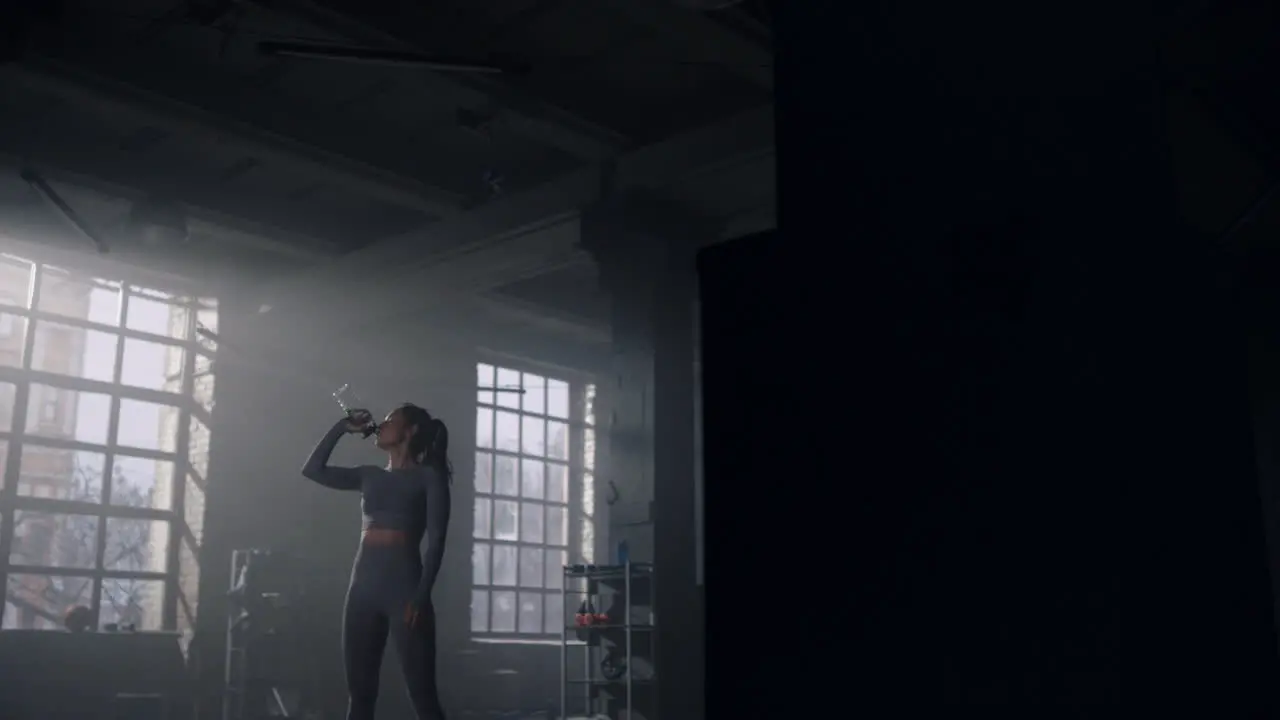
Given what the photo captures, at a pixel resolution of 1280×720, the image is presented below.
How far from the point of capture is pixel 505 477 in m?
13.0

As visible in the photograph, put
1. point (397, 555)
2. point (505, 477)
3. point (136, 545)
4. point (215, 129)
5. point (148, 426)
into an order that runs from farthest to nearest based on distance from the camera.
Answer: point (505, 477) → point (148, 426) → point (136, 545) → point (215, 129) → point (397, 555)

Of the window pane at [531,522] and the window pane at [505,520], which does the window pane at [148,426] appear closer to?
the window pane at [505,520]

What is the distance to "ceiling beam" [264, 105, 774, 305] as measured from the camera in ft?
24.6

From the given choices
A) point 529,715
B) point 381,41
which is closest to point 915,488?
point 381,41

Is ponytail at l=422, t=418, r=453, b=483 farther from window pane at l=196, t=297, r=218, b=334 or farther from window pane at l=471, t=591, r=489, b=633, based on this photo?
window pane at l=471, t=591, r=489, b=633

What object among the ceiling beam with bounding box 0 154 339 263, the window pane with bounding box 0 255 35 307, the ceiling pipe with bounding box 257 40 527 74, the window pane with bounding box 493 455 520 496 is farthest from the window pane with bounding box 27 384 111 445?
the ceiling pipe with bounding box 257 40 527 74

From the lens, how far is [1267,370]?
5840 millimetres

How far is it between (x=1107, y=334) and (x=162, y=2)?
634 cm

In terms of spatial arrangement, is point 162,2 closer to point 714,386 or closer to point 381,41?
point 381,41

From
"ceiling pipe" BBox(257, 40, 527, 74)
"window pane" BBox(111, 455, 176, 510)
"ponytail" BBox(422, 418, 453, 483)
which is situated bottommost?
"ponytail" BBox(422, 418, 453, 483)

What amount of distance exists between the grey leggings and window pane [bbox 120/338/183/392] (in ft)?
21.1

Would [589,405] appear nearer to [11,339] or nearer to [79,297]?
[79,297]

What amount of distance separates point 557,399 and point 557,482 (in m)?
0.97

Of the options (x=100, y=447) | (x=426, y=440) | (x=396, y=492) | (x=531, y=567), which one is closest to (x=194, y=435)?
(x=100, y=447)
